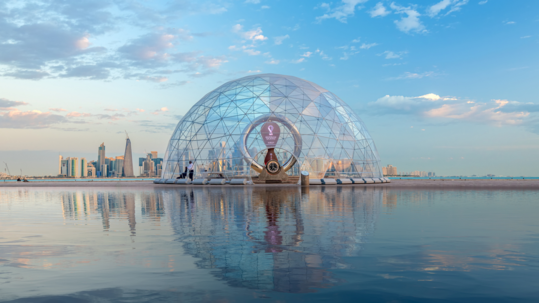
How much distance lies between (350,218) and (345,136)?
1192 inches

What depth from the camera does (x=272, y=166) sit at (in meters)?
41.2

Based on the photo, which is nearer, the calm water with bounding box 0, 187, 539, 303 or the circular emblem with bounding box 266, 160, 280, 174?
the calm water with bounding box 0, 187, 539, 303

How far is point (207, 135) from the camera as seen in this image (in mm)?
40250

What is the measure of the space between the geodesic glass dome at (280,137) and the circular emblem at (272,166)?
3.76 feet

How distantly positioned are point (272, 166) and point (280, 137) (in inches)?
145

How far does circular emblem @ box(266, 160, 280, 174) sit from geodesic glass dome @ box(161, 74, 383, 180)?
1147 millimetres

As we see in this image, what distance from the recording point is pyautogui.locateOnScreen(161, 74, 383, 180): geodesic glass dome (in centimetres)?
3834

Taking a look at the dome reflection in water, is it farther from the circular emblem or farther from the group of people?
the circular emblem

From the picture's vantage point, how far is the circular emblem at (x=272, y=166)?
41.1 meters

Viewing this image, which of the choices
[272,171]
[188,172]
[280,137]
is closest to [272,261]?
[280,137]

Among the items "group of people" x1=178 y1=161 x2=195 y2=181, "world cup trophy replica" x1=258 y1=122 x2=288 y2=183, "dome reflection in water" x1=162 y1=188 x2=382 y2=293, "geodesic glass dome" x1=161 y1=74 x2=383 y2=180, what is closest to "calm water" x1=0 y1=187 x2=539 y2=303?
"dome reflection in water" x1=162 y1=188 x2=382 y2=293

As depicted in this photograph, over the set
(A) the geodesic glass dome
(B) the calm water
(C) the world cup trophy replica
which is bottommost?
(B) the calm water

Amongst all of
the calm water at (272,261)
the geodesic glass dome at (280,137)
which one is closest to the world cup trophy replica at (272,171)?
the geodesic glass dome at (280,137)

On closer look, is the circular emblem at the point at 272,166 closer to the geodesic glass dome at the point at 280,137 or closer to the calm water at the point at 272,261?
the geodesic glass dome at the point at 280,137
